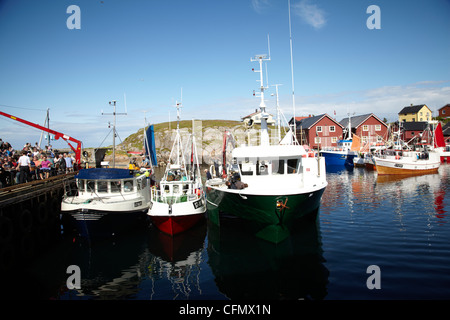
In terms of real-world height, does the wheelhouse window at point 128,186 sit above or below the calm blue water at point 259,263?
above

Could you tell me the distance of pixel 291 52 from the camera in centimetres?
1919

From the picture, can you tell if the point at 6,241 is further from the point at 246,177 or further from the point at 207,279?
the point at 246,177

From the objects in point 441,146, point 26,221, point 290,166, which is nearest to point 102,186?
point 26,221

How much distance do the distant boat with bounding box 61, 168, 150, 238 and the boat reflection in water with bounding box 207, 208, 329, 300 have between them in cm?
581

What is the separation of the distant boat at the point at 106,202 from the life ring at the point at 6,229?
3.20 m

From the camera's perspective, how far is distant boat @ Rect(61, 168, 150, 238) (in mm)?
17641

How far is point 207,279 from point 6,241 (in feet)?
34.1

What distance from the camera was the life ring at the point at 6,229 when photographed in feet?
47.4

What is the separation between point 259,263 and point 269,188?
500 centimetres

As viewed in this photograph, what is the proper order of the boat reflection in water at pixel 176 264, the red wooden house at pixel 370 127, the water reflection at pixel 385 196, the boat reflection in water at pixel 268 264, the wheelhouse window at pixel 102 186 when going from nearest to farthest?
the boat reflection in water at pixel 268 264
the boat reflection in water at pixel 176 264
the wheelhouse window at pixel 102 186
the water reflection at pixel 385 196
the red wooden house at pixel 370 127

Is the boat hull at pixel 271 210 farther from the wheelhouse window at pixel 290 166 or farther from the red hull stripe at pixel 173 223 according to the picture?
the red hull stripe at pixel 173 223

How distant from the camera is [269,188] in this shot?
17844 mm

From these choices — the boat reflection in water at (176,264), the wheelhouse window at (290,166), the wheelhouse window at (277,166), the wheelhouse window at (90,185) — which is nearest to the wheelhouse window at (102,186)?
the wheelhouse window at (90,185)

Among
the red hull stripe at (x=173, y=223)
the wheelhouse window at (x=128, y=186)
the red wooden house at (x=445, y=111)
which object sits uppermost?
the red wooden house at (x=445, y=111)
